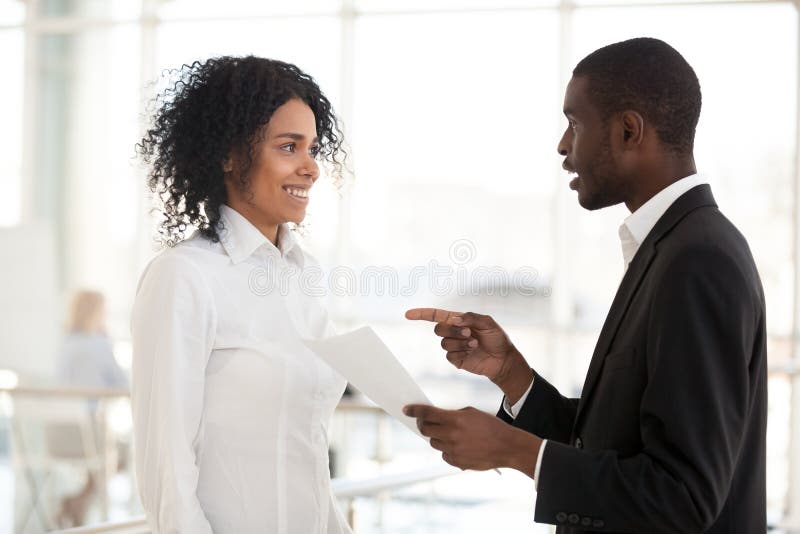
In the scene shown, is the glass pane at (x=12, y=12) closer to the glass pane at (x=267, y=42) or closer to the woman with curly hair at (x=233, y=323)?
the glass pane at (x=267, y=42)

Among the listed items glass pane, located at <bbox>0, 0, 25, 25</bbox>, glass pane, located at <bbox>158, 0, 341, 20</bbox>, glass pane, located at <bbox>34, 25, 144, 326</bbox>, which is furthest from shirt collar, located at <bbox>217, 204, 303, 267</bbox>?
glass pane, located at <bbox>0, 0, 25, 25</bbox>

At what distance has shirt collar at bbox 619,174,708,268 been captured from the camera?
1.66 meters

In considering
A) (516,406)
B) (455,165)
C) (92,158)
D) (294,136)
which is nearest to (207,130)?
(294,136)

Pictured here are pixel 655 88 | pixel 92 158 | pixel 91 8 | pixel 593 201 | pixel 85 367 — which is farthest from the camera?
pixel 92 158

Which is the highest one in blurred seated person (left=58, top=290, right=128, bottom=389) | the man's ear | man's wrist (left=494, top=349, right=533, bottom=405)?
the man's ear

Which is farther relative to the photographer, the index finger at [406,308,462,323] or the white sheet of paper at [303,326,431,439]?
the index finger at [406,308,462,323]

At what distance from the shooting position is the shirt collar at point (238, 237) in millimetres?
2020

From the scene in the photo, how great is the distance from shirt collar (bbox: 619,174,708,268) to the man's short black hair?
2.2 inches

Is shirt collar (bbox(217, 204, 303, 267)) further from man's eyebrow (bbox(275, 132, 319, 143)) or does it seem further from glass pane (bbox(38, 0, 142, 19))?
glass pane (bbox(38, 0, 142, 19))

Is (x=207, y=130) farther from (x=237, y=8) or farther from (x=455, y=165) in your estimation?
(x=237, y=8)

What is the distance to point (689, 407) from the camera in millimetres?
1420

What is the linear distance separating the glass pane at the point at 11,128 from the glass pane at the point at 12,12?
3.7 inches

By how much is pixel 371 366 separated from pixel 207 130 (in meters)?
0.75

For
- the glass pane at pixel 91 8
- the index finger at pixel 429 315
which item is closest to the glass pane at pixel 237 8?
the glass pane at pixel 91 8
